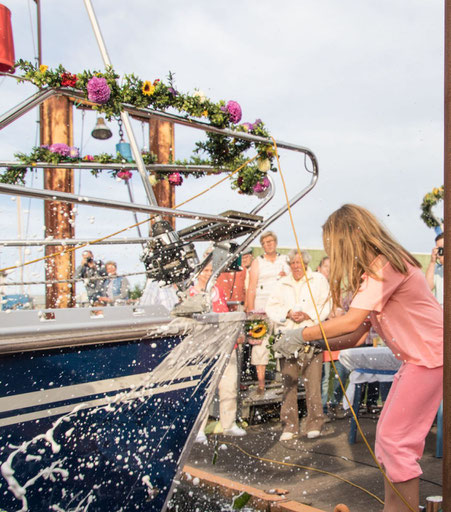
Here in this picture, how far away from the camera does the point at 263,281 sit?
6.01 metres

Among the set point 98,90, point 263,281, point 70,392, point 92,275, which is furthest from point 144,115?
point 263,281

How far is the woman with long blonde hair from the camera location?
2391 mm

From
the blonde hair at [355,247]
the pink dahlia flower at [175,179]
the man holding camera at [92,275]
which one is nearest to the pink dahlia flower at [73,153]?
the pink dahlia flower at [175,179]

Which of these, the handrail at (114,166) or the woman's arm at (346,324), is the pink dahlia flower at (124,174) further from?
the woman's arm at (346,324)

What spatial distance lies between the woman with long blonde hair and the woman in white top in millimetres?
3197

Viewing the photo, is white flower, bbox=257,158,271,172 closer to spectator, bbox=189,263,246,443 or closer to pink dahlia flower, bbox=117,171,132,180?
pink dahlia flower, bbox=117,171,132,180

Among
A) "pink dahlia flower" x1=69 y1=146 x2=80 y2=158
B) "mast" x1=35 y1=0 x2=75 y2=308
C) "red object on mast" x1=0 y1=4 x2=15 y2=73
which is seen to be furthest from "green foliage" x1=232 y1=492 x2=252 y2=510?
"mast" x1=35 y1=0 x2=75 y2=308

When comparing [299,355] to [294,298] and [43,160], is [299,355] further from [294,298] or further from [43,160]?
[43,160]

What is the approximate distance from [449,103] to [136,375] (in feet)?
6.00

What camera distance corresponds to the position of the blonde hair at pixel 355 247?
2.50 m

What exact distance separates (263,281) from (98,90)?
3615mm

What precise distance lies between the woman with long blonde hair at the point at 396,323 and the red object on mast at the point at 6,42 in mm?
1873

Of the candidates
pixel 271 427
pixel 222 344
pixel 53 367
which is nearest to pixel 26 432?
pixel 53 367

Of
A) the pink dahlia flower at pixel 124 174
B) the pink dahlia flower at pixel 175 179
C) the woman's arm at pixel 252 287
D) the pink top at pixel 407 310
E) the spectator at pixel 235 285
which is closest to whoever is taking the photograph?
the pink top at pixel 407 310
